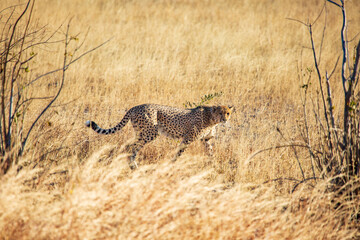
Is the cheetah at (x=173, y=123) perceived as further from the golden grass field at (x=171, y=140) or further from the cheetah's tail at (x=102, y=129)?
the golden grass field at (x=171, y=140)

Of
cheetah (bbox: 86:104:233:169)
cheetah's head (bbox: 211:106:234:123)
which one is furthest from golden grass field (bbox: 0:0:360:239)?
cheetah's head (bbox: 211:106:234:123)

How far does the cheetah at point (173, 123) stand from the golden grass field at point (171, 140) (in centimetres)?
16

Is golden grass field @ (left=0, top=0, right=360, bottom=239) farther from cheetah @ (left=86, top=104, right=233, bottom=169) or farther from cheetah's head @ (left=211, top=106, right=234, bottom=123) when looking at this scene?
cheetah's head @ (left=211, top=106, right=234, bottom=123)

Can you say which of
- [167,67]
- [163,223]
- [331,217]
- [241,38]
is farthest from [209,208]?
[241,38]

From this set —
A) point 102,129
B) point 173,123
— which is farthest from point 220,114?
point 102,129

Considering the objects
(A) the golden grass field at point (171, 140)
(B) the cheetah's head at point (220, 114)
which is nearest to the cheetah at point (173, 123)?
(B) the cheetah's head at point (220, 114)

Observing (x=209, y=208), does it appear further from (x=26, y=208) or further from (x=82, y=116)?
(x=82, y=116)

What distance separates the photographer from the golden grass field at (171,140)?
2.45m

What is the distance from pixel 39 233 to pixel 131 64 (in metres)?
5.10

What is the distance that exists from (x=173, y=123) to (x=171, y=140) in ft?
Answer: 1.31

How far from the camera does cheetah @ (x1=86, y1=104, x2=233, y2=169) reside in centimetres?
445

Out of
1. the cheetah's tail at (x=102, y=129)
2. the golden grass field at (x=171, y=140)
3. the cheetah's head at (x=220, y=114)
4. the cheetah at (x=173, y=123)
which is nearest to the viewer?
the golden grass field at (x=171, y=140)

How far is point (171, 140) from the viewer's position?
4.92 metres

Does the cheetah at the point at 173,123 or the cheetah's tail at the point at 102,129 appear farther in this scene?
the cheetah at the point at 173,123
